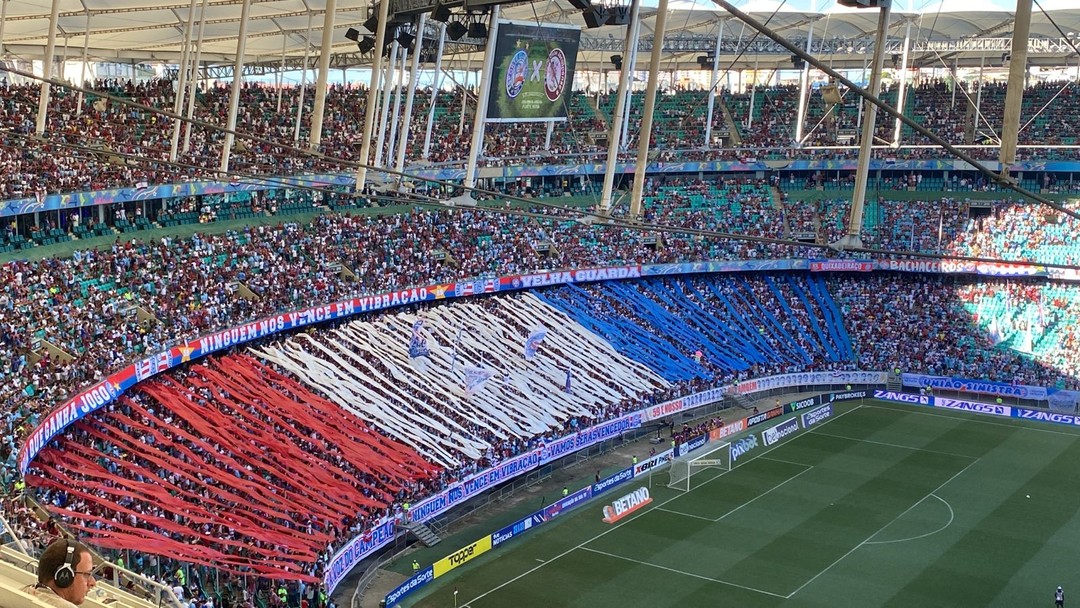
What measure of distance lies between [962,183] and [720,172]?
1282 cm

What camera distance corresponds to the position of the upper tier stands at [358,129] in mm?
41750

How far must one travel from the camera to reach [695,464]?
43781 mm

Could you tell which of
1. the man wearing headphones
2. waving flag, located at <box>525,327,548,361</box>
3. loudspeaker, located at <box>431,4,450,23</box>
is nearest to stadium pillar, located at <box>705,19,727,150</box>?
waving flag, located at <box>525,327,548,361</box>

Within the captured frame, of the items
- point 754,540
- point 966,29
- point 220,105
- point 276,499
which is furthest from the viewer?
point 966,29

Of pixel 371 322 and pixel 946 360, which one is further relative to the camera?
pixel 946 360

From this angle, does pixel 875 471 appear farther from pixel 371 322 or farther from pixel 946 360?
pixel 371 322

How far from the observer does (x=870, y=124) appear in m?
15.8

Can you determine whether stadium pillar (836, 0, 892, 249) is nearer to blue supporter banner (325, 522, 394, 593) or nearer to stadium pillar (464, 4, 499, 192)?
stadium pillar (464, 4, 499, 192)

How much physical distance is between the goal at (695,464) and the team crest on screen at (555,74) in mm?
14589

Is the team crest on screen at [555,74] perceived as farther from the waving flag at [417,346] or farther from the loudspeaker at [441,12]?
the waving flag at [417,346]

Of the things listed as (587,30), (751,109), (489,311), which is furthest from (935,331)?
(489,311)

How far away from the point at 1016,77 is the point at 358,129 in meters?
47.3

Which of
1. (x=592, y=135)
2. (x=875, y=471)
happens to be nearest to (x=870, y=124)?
(x=875, y=471)

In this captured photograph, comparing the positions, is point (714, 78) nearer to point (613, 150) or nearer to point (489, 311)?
point (489, 311)
